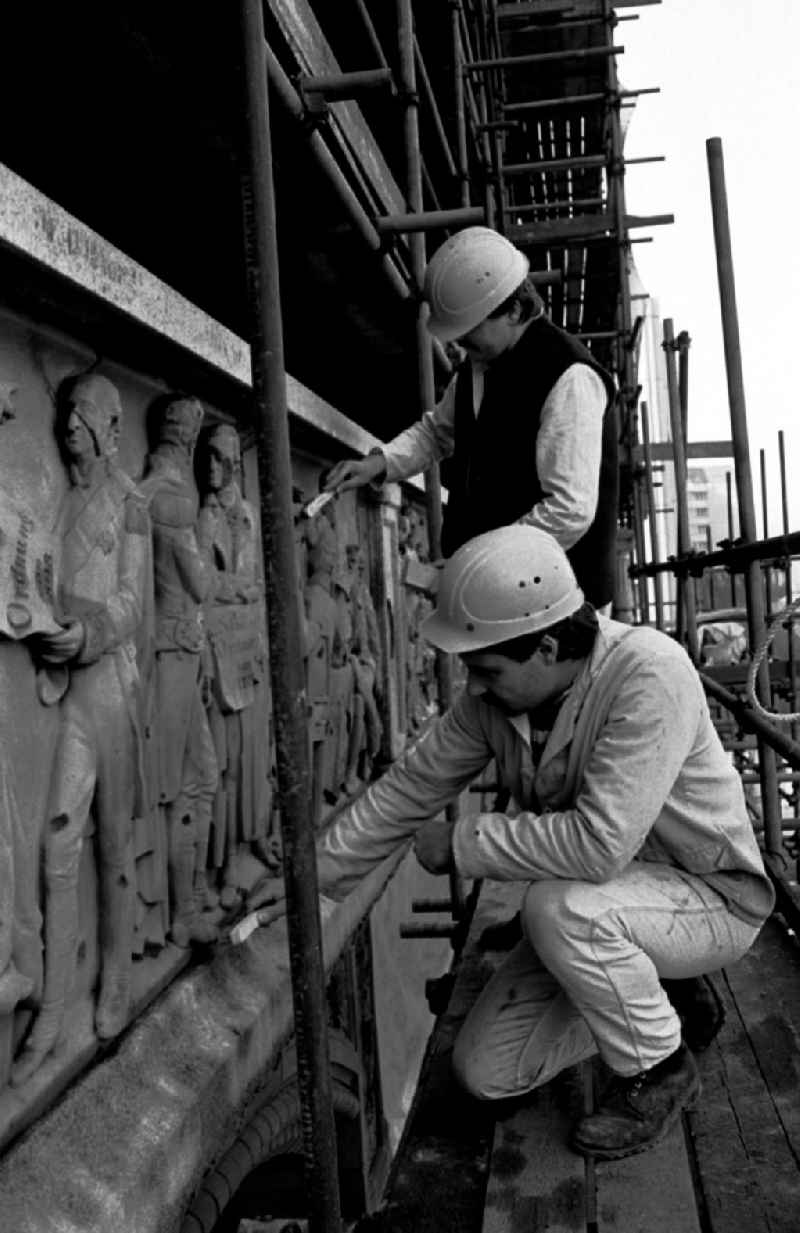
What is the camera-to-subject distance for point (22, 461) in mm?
3150

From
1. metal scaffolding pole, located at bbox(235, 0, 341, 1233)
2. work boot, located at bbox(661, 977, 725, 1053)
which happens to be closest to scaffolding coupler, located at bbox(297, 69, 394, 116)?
metal scaffolding pole, located at bbox(235, 0, 341, 1233)

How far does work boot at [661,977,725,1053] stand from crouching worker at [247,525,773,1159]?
0.27 metres

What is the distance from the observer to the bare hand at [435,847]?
125 inches

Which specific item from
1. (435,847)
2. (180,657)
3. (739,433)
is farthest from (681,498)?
(435,847)

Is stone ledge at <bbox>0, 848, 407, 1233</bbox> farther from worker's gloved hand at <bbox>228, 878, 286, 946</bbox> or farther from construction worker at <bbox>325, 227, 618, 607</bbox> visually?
construction worker at <bbox>325, 227, 618, 607</bbox>

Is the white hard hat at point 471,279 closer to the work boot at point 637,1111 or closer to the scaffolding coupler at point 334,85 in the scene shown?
the scaffolding coupler at point 334,85

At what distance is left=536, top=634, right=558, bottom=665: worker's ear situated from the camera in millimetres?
3084

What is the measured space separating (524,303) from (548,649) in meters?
1.20

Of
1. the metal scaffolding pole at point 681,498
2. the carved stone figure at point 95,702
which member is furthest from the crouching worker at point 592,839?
the metal scaffolding pole at point 681,498

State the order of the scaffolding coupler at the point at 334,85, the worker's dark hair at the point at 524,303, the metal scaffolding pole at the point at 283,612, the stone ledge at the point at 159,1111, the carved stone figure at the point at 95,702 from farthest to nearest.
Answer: the scaffolding coupler at the point at 334,85 → the worker's dark hair at the point at 524,303 → the carved stone figure at the point at 95,702 → the stone ledge at the point at 159,1111 → the metal scaffolding pole at the point at 283,612

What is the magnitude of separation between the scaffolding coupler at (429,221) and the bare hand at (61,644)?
2.17m

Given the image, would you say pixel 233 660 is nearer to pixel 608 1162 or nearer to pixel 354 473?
pixel 354 473

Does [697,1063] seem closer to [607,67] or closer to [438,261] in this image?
[438,261]

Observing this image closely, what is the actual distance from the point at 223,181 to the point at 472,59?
563 centimetres
